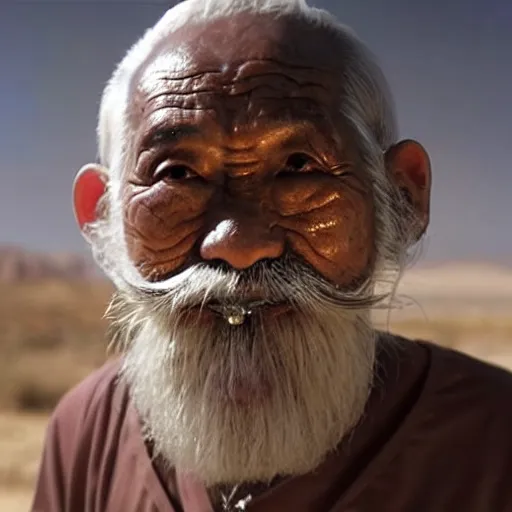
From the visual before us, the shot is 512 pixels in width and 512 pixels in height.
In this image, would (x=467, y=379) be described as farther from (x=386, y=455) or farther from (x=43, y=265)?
(x=43, y=265)

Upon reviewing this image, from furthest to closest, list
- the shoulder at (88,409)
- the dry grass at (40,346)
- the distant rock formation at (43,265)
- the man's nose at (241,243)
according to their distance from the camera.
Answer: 1. the dry grass at (40,346)
2. the distant rock formation at (43,265)
3. the shoulder at (88,409)
4. the man's nose at (241,243)

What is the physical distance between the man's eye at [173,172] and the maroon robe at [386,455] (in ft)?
1.00

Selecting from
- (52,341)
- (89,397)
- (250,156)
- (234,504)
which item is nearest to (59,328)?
(52,341)

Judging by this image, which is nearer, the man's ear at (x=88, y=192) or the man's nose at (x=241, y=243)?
the man's nose at (x=241, y=243)

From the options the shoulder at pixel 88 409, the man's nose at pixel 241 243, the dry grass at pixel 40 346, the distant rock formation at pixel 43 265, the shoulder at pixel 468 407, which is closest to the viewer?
the man's nose at pixel 241 243

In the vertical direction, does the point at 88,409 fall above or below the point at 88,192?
below

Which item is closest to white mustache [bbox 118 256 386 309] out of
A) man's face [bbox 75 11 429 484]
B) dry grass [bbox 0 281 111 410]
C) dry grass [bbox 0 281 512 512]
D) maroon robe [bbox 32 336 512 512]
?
man's face [bbox 75 11 429 484]

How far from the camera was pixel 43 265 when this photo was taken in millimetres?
1694

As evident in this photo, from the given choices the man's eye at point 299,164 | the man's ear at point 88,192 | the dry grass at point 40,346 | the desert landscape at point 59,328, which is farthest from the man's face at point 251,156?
the dry grass at point 40,346

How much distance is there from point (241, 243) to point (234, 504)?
0.30m

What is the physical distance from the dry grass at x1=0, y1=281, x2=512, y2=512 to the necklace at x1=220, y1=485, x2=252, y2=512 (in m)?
0.93

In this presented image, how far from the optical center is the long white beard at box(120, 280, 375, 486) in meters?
0.76

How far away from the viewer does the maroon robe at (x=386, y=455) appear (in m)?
0.79

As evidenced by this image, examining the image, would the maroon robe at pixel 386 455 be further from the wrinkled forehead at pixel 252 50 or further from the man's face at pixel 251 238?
the wrinkled forehead at pixel 252 50
